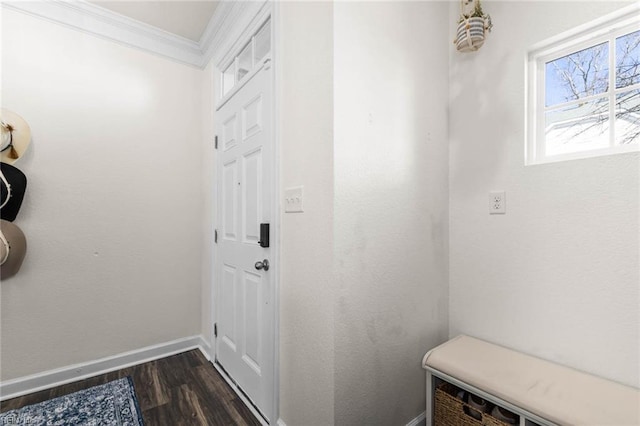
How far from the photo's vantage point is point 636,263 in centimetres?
117

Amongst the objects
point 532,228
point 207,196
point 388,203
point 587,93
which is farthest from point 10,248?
point 587,93

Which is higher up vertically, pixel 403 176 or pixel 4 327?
pixel 403 176

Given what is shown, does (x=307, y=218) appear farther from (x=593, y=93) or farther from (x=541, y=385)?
(x=593, y=93)

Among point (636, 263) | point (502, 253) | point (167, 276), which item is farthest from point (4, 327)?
point (636, 263)

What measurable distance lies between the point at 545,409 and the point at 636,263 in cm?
72

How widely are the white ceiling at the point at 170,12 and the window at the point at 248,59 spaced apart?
0.44 metres

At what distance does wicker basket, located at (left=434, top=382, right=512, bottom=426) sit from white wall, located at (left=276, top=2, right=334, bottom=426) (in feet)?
1.83

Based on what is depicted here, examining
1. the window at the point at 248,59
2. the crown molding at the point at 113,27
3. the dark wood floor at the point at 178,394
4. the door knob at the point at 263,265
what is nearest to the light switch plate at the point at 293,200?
the door knob at the point at 263,265

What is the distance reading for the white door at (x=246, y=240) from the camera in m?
1.64

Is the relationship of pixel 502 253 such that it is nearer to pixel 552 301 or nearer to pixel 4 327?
pixel 552 301

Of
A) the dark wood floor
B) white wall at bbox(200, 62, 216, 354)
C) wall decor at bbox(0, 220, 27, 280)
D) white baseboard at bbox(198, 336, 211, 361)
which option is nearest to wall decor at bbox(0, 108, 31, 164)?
wall decor at bbox(0, 220, 27, 280)

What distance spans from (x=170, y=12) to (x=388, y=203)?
2266 mm

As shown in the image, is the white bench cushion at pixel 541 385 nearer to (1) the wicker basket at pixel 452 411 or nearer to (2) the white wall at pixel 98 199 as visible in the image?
(1) the wicker basket at pixel 452 411

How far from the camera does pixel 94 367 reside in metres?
2.16
